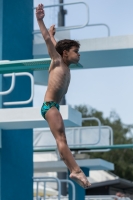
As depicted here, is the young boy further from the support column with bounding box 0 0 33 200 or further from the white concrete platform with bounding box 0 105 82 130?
the support column with bounding box 0 0 33 200

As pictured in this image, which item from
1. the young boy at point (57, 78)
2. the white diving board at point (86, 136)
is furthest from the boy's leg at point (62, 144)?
the white diving board at point (86, 136)

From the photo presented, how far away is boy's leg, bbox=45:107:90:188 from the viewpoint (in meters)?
6.04

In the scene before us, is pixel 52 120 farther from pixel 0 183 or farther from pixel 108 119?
pixel 108 119

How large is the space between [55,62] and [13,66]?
1926mm

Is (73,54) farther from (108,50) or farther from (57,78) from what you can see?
(108,50)

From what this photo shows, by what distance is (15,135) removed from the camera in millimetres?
12258

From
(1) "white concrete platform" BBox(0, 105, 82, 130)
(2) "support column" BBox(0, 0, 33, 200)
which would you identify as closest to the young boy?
(1) "white concrete platform" BBox(0, 105, 82, 130)

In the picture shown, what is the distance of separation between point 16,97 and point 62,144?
6159 mm

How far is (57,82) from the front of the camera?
6.41 metres

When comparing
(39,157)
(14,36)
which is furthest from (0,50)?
(39,157)

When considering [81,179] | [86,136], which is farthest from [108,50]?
[81,179]

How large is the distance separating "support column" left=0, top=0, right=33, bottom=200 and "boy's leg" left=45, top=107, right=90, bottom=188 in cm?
547

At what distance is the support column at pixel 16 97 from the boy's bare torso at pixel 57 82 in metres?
5.32

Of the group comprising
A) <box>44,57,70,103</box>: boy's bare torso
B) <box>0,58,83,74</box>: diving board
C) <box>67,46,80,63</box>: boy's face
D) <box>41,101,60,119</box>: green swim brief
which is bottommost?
<box>41,101,60,119</box>: green swim brief
